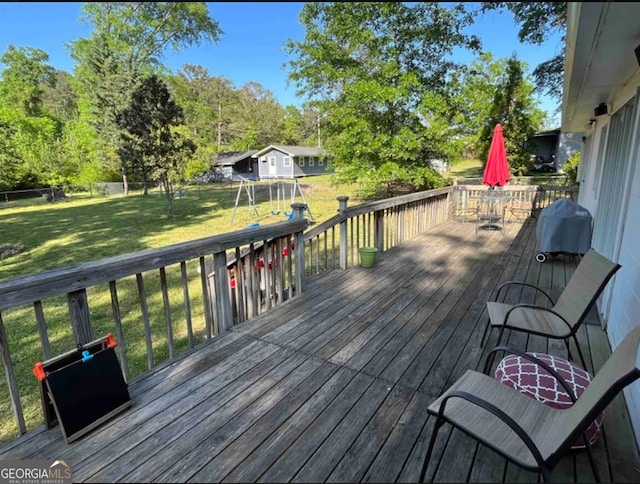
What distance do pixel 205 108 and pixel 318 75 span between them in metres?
24.5

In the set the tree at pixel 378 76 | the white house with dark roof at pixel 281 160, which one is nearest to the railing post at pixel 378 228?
the tree at pixel 378 76

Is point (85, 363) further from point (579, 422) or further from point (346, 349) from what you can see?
point (579, 422)

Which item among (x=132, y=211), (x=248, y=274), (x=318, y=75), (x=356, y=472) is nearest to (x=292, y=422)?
(x=356, y=472)

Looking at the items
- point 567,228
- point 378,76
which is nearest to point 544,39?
point 378,76

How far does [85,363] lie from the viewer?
1833mm

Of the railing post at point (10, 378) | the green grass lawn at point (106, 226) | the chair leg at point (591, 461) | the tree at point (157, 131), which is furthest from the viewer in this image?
the tree at point (157, 131)

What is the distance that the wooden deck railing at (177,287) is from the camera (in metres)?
1.82

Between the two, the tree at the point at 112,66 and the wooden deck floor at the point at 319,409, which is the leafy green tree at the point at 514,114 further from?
the wooden deck floor at the point at 319,409

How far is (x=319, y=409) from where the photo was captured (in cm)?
201

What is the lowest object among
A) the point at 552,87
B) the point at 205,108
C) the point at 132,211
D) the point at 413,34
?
the point at 132,211

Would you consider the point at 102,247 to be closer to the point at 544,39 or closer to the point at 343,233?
the point at 343,233

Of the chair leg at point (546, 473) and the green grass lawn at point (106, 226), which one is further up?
the chair leg at point (546, 473)

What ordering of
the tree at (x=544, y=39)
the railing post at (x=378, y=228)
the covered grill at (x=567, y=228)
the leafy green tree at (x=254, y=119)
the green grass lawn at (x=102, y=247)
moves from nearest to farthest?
the green grass lawn at (x=102, y=247) < the covered grill at (x=567, y=228) < the railing post at (x=378, y=228) < the tree at (x=544, y=39) < the leafy green tree at (x=254, y=119)

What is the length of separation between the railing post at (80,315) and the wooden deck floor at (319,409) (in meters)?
0.48
